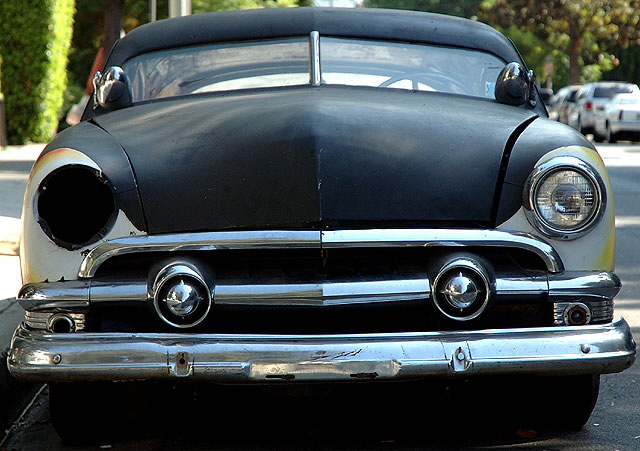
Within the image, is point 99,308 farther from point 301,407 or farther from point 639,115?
point 639,115

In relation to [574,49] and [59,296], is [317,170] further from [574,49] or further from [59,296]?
[574,49]

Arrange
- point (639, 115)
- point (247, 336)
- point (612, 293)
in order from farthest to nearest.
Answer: point (639, 115) → point (612, 293) → point (247, 336)

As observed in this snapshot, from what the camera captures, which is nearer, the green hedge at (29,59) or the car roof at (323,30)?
the car roof at (323,30)

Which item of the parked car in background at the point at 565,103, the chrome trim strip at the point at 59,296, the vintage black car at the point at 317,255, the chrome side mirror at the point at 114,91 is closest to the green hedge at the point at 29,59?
the chrome side mirror at the point at 114,91

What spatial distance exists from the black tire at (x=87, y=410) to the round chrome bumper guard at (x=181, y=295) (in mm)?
543

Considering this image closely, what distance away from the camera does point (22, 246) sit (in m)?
3.53

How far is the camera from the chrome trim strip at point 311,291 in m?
Result: 3.27

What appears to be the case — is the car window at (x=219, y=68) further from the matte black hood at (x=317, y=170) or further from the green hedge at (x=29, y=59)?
the green hedge at (x=29, y=59)

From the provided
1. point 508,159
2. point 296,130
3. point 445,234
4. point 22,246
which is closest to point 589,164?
point 508,159

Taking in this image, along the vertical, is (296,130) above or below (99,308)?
above

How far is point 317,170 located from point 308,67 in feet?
4.22

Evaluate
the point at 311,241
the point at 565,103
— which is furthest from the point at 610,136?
the point at 311,241

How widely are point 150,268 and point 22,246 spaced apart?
0.48m

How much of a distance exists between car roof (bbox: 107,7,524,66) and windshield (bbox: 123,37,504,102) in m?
0.04
